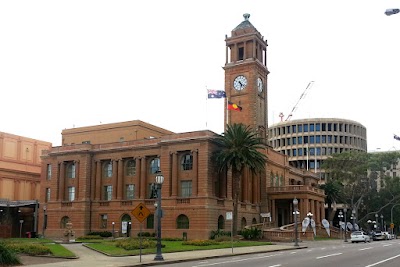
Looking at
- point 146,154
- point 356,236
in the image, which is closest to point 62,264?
point 146,154

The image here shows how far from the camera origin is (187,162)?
67.2m

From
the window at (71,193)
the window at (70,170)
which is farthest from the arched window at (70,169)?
the window at (71,193)

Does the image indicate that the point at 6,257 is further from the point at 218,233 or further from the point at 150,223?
the point at 150,223

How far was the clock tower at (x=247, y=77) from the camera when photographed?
→ 7775 centimetres

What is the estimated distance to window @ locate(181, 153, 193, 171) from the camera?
66750 millimetres

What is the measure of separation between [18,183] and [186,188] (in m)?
38.1

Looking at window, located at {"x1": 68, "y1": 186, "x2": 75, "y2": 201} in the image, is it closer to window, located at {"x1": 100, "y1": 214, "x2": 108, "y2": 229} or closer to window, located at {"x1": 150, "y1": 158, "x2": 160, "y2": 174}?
window, located at {"x1": 100, "y1": 214, "x2": 108, "y2": 229}

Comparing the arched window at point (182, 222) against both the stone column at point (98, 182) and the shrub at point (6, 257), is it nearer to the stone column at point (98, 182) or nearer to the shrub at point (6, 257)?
the stone column at point (98, 182)

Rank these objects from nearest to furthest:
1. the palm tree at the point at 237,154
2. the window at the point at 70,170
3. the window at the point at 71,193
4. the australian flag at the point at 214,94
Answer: the palm tree at the point at 237,154 → the australian flag at the point at 214,94 → the window at the point at 71,193 → the window at the point at 70,170

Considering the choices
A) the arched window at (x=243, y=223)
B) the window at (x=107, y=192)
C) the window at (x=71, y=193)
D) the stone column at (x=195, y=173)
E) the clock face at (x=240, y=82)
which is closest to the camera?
the stone column at (x=195, y=173)

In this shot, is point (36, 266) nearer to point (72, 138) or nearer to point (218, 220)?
point (218, 220)

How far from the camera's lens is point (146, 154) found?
7131 cm

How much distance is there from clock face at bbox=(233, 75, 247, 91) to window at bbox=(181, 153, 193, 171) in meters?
17.0

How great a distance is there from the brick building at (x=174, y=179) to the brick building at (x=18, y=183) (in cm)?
578
